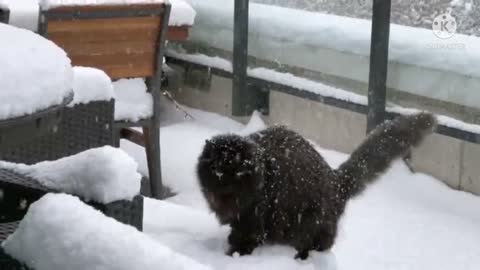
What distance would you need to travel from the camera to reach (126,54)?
394 cm

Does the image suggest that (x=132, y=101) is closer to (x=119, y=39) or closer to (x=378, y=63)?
(x=119, y=39)

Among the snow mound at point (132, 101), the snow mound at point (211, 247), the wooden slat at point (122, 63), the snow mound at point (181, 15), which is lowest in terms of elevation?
the snow mound at point (211, 247)

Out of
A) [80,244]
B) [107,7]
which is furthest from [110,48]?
[80,244]

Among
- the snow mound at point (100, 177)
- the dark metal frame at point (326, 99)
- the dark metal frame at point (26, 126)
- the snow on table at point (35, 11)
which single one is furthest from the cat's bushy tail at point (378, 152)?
the dark metal frame at point (26, 126)

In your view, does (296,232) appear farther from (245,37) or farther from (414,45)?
(245,37)

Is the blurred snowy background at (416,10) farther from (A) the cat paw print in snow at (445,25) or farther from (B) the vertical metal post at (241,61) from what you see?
→ (B) the vertical metal post at (241,61)

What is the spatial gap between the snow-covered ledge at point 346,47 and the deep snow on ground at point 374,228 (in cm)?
48

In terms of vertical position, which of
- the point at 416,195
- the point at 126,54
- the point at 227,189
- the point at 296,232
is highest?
the point at 126,54

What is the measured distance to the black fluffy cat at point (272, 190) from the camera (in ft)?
8.54

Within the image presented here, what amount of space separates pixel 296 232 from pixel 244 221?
0.63 ft

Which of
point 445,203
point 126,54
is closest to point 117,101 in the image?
point 126,54

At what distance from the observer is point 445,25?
13.3ft

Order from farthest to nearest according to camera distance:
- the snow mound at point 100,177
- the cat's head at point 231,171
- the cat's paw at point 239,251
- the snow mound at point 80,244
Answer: the cat's paw at point 239,251, the cat's head at point 231,171, the snow mound at point 100,177, the snow mound at point 80,244

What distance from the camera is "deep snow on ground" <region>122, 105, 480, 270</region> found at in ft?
9.09
